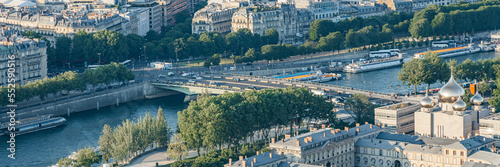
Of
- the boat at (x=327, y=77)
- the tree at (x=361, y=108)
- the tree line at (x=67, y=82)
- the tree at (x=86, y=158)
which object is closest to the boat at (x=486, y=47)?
the boat at (x=327, y=77)

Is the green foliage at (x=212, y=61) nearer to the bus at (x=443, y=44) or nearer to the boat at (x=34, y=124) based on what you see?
the boat at (x=34, y=124)

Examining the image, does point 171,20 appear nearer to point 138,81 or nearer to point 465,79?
point 138,81

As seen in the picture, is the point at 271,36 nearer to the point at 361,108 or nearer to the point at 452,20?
the point at 452,20

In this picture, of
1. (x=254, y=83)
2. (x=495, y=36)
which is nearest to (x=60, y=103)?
(x=254, y=83)

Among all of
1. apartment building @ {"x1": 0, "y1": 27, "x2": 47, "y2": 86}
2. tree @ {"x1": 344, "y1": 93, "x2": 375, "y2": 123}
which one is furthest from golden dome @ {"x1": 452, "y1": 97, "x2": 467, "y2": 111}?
apartment building @ {"x1": 0, "y1": 27, "x2": 47, "y2": 86}

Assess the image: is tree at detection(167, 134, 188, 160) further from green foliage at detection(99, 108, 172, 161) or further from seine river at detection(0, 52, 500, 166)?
seine river at detection(0, 52, 500, 166)
